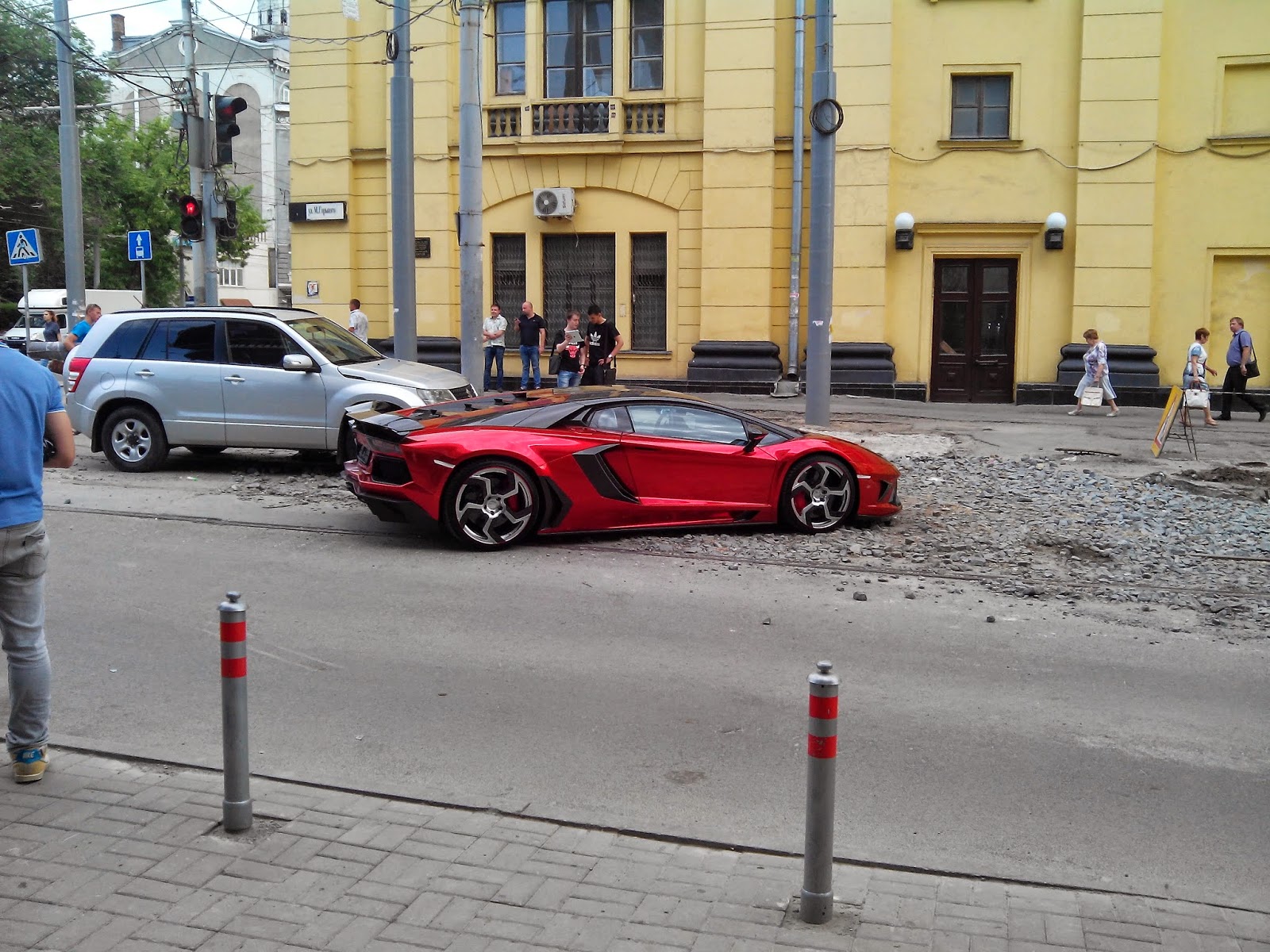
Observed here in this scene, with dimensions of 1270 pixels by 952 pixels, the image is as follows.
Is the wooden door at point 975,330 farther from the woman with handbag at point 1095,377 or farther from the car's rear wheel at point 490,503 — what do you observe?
the car's rear wheel at point 490,503

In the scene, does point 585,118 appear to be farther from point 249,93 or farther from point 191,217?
point 249,93

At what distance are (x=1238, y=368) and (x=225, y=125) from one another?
16.5m

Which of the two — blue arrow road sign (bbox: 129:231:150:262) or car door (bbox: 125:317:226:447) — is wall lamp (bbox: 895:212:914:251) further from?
blue arrow road sign (bbox: 129:231:150:262)

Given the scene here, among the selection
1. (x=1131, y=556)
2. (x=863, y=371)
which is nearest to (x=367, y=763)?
(x=1131, y=556)

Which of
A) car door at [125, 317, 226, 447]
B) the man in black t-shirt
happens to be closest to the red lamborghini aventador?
car door at [125, 317, 226, 447]

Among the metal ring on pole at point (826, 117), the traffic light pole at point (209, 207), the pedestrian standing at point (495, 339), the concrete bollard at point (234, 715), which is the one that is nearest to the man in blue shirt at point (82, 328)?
the traffic light pole at point (209, 207)

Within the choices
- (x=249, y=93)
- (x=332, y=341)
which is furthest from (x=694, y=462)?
(x=249, y=93)

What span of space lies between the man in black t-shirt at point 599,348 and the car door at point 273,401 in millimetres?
7337

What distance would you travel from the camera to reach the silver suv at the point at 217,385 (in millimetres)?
13141

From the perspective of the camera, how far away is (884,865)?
4.50 m

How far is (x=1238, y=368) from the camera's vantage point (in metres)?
20.1

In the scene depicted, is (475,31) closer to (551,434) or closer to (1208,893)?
(551,434)

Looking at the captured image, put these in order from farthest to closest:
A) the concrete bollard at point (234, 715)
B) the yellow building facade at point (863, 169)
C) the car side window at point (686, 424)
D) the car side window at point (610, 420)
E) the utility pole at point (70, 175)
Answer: the utility pole at point (70, 175)
the yellow building facade at point (863, 169)
the car side window at point (686, 424)
the car side window at point (610, 420)
the concrete bollard at point (234, 715)

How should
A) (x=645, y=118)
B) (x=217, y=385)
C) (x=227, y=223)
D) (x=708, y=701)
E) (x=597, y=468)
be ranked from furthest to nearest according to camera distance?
1. (x=645, y=118)
2. (x=227, y=223)
3. (x=217, y=385)
4. (x=597, y=468)
5. (x=708, y=701)
